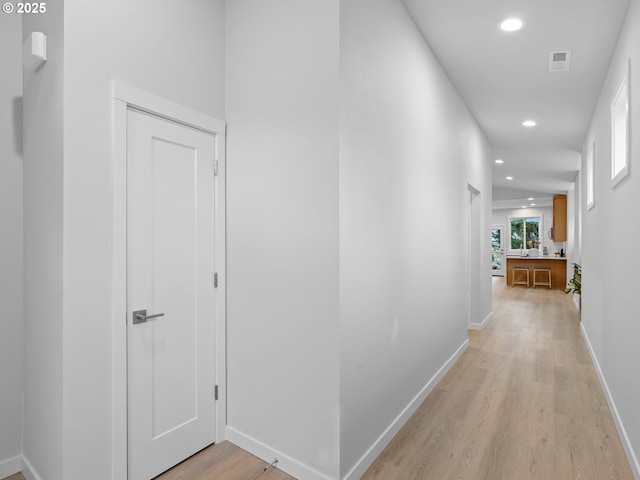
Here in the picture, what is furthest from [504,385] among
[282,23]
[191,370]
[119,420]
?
[282,23]

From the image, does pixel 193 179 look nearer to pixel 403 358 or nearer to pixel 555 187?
pixel 403 358

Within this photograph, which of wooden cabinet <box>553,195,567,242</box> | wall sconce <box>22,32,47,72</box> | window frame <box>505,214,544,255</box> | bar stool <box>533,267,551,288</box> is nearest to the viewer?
wall sconce <box>22,32,47,72</box>

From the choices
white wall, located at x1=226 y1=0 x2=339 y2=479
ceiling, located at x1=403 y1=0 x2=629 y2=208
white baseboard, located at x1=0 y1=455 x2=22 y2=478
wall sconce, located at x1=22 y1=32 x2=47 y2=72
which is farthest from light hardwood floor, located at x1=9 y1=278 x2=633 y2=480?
ceiling, located at x1=403 y1=0 x2=629 y2=208

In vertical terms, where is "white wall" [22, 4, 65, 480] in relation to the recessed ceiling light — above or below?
below

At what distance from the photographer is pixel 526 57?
3381 mm

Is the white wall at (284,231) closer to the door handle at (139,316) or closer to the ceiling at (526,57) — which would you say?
the door handle at (139,316)

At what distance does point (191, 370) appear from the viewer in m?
2.29

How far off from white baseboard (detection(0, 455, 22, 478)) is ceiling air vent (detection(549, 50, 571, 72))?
504 cm

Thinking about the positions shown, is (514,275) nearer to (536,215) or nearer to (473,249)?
(536,215)

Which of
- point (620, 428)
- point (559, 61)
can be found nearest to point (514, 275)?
point (559, 61)

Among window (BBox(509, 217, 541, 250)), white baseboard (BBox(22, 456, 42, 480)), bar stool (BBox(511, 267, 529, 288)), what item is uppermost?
window (BBox(509, 217, 541, 250))

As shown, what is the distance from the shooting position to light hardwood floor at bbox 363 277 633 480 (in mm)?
2154

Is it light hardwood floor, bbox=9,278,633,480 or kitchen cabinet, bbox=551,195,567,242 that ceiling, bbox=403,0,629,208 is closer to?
light hardwood floor, bbox=9,278,633,480

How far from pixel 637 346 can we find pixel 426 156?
1947 mm
